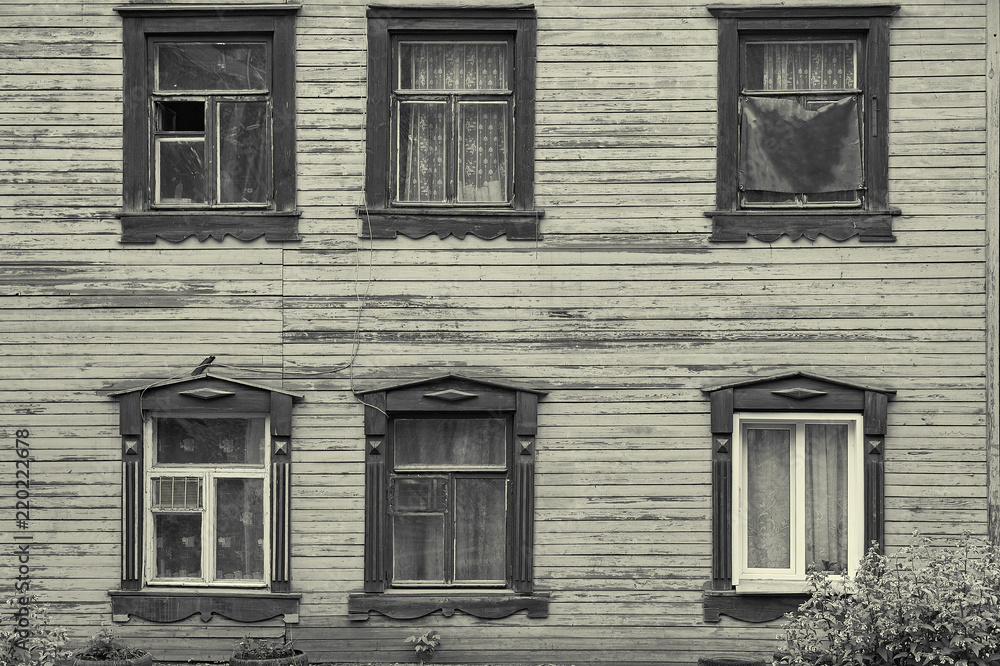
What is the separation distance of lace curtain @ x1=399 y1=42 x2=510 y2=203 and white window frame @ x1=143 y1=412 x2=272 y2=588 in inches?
108

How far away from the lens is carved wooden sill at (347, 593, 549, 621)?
1024 centimetres

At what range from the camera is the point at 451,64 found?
10.6 m

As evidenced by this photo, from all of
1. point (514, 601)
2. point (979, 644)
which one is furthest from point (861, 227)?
point (514, 601)

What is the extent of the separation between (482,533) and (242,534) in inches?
90.1

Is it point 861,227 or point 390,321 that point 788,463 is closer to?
point 861,227

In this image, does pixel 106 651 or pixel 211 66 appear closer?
pixel 106 651

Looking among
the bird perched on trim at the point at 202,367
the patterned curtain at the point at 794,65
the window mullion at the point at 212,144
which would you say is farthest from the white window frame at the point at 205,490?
the patterned curtain at the point at 794,65

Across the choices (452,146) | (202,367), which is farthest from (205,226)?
(452,146)

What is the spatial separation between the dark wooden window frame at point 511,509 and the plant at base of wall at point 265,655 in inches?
27.0

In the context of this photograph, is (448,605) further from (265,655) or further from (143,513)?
(143,513)

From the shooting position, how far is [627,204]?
10.4m

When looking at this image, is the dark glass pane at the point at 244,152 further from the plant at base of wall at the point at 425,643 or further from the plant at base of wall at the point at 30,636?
the plant at base of wall at the point at 425,643

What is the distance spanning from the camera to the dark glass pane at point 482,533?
34.2 feet

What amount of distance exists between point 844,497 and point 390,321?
4.60 metres
